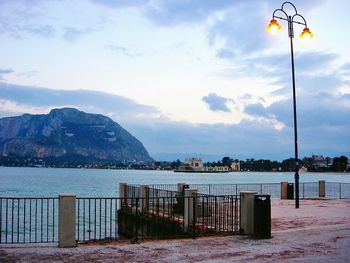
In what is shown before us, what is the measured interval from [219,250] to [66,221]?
387cm

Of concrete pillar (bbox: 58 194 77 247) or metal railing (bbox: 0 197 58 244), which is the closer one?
concrete pillar (bbox: 58 194 77 247)

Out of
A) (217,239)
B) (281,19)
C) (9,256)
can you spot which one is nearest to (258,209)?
(217,239)

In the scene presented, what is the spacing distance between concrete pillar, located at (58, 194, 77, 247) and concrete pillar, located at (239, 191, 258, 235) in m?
5.06

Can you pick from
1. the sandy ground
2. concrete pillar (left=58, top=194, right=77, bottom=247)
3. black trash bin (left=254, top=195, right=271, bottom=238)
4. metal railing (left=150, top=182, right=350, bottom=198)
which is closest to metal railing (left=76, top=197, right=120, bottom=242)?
concrete pillar (left=58, top=194, right=77, bottom=247)

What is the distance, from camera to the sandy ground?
10.7 m

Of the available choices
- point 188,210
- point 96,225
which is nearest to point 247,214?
point 188,210

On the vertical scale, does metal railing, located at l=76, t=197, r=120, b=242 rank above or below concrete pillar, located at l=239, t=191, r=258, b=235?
below

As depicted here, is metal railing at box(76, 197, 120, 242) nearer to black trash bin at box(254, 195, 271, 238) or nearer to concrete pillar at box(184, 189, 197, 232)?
concrete pillar at box(184, 189, 197, 232)

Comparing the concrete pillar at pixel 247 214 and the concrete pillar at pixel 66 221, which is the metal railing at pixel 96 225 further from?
the concrete pillar at pixel 247 214

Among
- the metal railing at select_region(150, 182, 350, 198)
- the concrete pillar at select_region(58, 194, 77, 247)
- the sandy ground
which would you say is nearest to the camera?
the sandy ground

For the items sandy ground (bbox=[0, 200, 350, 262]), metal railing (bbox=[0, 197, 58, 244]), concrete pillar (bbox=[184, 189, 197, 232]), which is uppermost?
concrete pillar (bbox=[184, 189, 197, 232])

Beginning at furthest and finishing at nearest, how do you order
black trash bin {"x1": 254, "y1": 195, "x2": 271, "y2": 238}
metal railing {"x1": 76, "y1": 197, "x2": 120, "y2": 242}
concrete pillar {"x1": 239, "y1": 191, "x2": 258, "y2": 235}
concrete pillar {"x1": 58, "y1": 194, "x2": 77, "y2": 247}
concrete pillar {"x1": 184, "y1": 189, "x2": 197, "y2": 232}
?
metal railing {"x1": 76, "y1": 197, "x2": 120, "y2": 242} → concrete pillar {"x1": 184, "y1": 189, "x2": 197, "y2": 232} → concrete pillar {"x1": 239, "y1": 191, "x2": 258, "y2": 235} → black trash bin {"x1": 254, "y1": 195, "x2": 271, "y2": 238} → concrete pillar {"x1": 58, "y1": 194, "x2": 77, "y2": 247}

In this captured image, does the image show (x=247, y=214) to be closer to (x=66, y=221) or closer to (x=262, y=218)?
(x=262, y=218)

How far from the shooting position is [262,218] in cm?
1402
